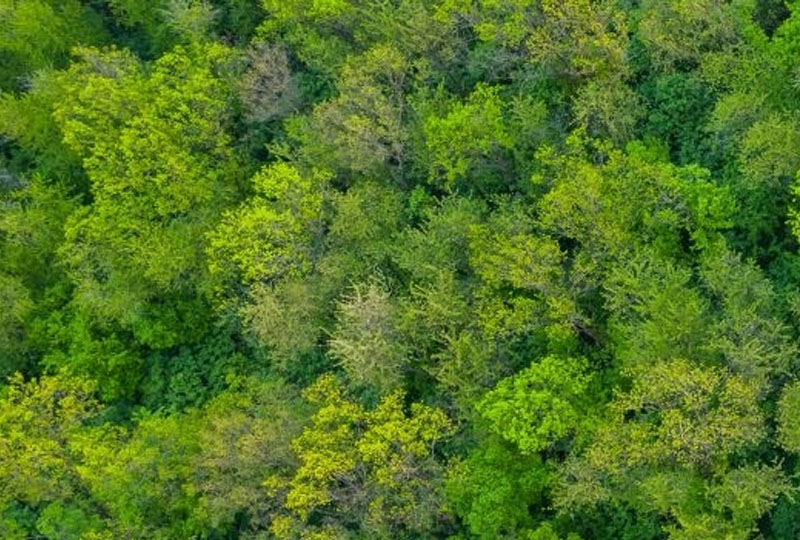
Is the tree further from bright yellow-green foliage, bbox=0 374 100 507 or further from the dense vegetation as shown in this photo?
bright yellow-green foliage, bbox=0 374 100 507

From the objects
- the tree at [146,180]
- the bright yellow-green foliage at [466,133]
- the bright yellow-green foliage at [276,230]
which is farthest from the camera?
the tree at [146,180]

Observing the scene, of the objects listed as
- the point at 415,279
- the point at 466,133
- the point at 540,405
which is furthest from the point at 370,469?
the point at 466,133

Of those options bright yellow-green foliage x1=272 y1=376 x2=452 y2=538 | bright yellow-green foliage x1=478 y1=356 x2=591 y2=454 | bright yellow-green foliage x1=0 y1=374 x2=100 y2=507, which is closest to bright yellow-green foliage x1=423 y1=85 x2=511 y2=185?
bright yellow-green foliage x1=478 y1=356 x2=591 y2=454

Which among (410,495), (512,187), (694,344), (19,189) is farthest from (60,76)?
(694,344)

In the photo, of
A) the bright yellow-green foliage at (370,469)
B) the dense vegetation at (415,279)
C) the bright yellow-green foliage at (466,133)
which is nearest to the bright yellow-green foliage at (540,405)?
the dense vegetation at (415,279)

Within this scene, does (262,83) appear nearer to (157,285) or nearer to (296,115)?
Answer: (296,115)

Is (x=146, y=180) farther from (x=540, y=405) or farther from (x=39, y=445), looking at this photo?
(x=540, y=405)

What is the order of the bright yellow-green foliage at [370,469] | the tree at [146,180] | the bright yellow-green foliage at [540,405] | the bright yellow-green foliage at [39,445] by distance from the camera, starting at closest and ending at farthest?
the bright yellow-green foliage at [540,405] → the bright yellow-green foliage at [370,469] → the bright yellow-green foliage at [39,445] → the tree at [146,180]

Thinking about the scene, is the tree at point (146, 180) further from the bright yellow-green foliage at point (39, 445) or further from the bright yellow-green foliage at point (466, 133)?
the bright yellow-green foliage at point (466, 133)

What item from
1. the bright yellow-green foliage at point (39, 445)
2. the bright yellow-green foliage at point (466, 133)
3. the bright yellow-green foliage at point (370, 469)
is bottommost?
the bright yellow-green foliage at point (39, 445)

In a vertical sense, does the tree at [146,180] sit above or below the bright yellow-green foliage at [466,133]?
below
